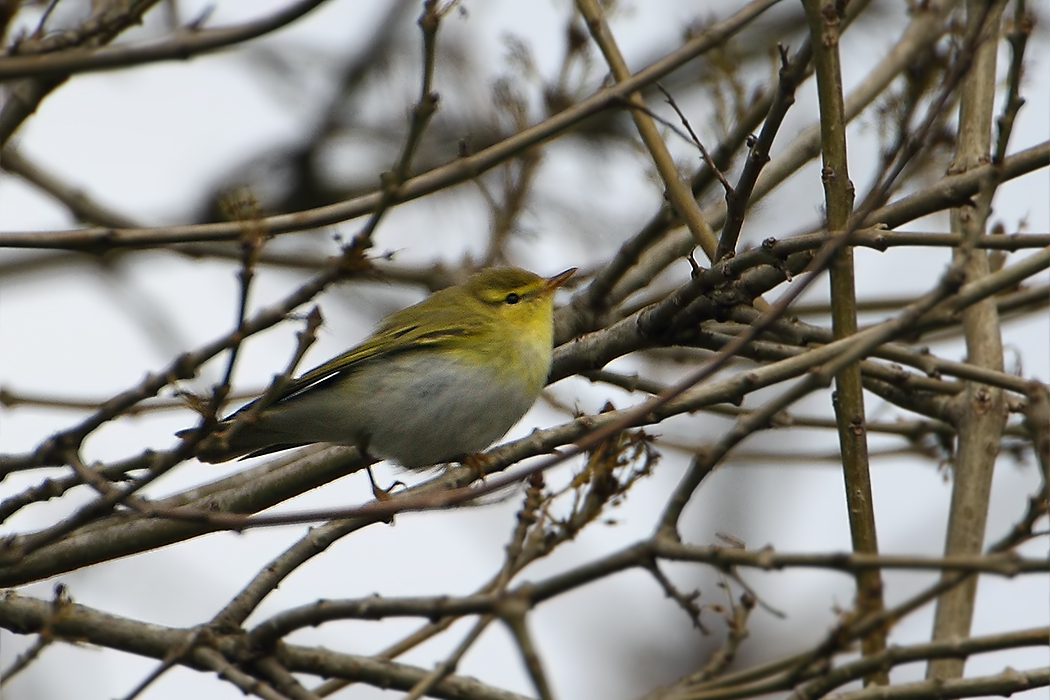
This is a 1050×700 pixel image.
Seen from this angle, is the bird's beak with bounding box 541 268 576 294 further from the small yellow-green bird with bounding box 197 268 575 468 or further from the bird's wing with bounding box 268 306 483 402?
the bird's wing with bounding box 268 306 483 402

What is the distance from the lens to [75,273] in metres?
7.09

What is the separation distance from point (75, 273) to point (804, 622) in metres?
5.97

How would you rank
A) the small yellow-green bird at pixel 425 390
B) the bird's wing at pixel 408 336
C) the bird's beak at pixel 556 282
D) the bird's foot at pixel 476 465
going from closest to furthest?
the bird's foot at pixel 476 465 → the small yellow-green bird at pixel 425 390 → the bird's wing at pixel 408 336 → the bird's beak at pixel 556 282

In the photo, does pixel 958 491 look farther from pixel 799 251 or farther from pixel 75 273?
pixel 75 273

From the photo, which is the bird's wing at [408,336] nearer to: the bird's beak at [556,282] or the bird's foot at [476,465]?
the bird's beak at [556,282]

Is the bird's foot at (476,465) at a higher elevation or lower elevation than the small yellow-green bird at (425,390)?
lower

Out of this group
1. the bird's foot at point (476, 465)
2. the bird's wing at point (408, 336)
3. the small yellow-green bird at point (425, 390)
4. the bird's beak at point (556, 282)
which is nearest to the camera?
the bird's foot at point (476, 465)

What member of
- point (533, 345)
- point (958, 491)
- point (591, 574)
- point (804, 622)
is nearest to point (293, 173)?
point (533, 345)

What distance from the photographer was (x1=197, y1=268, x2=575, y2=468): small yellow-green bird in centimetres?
452

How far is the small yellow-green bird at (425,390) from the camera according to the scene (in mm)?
4516

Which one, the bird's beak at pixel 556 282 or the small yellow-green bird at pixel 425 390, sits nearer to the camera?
the small yellow-green bird at pixel 425 390

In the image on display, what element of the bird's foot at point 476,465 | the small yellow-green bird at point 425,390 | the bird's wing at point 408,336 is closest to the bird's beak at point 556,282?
the small yellow-green bird at point 425,390

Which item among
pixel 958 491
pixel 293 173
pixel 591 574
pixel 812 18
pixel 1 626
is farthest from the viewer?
pixel 293 173

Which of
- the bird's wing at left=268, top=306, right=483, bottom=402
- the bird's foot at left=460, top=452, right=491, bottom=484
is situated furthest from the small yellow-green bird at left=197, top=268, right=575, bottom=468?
the bird's foot at left=460, top=452, right=491, bottom=484
